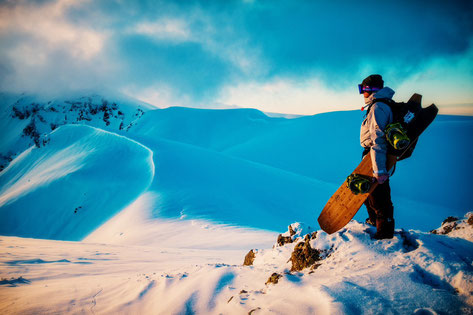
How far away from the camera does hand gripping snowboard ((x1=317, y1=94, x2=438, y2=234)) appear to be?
2480mm

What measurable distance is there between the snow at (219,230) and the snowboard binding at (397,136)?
40.1 inches

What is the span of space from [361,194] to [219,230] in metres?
6.09

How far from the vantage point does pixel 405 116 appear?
249 centimetres

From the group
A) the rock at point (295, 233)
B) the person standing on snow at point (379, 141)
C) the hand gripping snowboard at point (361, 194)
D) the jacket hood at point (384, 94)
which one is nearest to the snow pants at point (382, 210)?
the person standing on snow at point (379, 141)

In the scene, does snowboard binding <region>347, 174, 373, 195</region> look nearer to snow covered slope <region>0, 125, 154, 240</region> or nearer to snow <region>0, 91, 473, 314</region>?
snow <region>0, 91, 473, 314</region>

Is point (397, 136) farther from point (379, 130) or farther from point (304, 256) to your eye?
point (304, 256)

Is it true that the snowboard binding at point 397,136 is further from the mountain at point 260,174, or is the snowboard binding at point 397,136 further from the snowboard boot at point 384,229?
the mountain at point 260,174

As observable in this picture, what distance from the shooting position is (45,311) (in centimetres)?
276

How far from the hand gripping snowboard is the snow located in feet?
0.63

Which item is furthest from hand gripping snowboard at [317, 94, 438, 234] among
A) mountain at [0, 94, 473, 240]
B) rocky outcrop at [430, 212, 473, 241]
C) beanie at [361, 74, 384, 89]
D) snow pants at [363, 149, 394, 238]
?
mountain at [0, 94, 473, 240]

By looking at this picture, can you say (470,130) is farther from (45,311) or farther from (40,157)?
(40,157)

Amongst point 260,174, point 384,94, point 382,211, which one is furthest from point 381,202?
point 260,174

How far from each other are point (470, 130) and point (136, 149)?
37.0 meters

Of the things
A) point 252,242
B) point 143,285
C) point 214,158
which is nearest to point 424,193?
point 214,158
